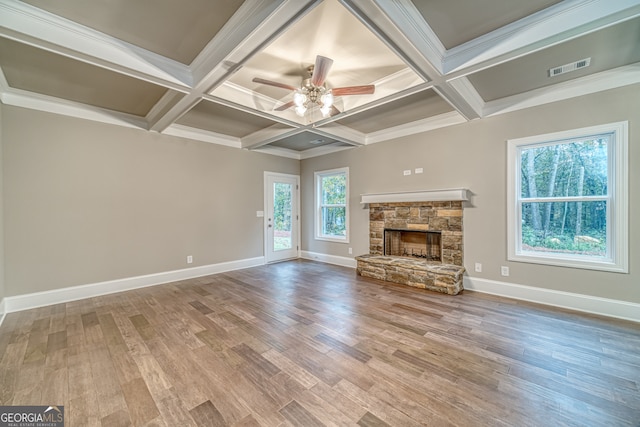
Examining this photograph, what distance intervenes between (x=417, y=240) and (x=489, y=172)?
1.60 meters

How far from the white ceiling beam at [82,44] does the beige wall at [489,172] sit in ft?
11.8

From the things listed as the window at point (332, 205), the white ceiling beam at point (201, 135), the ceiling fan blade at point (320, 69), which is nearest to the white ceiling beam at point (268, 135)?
the white ceiling beam at point (201, 135)

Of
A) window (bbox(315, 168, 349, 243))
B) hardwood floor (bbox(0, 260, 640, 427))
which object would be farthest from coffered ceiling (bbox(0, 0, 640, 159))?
hardwood floor (bbox(0, 260, 640, 427))

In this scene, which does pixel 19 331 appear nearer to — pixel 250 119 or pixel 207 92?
pixel 207 92

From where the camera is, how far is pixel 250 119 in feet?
13.4

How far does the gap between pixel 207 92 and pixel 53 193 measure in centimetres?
263

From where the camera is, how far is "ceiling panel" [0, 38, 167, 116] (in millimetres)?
2443

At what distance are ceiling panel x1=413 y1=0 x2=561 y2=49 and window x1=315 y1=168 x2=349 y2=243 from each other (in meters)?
3.45

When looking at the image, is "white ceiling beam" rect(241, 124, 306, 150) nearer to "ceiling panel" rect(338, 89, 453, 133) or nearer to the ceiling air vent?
"ceiling panel" rect(338, 89, 453, 133)

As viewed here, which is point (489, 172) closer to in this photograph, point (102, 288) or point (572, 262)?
point (572, 262)

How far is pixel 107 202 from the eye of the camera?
12.4 feet

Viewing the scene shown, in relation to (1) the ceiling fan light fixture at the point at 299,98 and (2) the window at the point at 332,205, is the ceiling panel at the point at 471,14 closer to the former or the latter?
(1) the ceiling fan light fixture at the point at 299,98

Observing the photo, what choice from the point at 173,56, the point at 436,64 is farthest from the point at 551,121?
the point at 173,56

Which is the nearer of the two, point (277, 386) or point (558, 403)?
point (558, 403)
